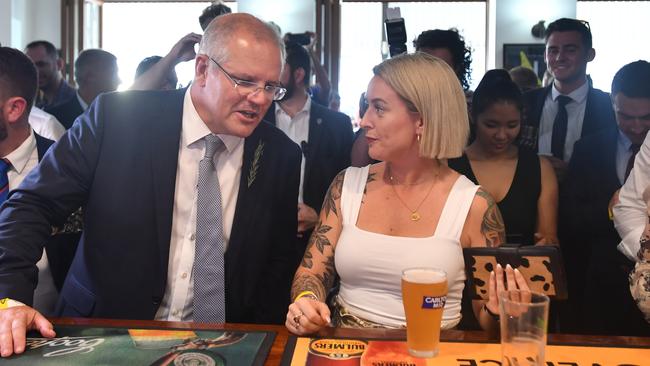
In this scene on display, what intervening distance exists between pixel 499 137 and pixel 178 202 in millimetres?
1398

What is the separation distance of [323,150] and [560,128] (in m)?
1.23

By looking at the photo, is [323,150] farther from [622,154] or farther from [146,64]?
[622,154]

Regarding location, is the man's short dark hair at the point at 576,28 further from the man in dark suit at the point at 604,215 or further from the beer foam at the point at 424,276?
the beer foam at the point at 424,276

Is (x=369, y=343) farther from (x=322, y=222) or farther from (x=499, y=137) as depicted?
(x=499, y=137)

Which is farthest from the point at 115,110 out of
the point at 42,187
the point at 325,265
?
the point at 325,265

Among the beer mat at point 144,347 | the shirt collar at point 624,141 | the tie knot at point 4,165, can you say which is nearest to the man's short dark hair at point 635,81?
the shirt collar at point 624,141

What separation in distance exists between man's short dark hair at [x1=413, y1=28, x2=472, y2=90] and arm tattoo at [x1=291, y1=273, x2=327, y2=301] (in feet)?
5.25

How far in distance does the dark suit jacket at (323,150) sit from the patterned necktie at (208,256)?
1317 mm

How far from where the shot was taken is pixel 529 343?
1.14 meters

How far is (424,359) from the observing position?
1.26m

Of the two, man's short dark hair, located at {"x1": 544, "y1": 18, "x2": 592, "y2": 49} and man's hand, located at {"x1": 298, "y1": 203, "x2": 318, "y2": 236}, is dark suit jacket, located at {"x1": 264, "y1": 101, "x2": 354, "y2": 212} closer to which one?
man's hand, located at {"x1": 298, "y1": 203, "x2": 318, "y2": 236}

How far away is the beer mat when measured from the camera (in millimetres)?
1222

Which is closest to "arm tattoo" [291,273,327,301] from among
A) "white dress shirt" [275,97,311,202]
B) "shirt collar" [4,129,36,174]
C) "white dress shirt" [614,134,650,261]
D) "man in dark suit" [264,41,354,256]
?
"shirt collar" [4,129,36,174]

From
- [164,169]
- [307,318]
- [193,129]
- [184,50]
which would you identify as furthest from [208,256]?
[184,50]
